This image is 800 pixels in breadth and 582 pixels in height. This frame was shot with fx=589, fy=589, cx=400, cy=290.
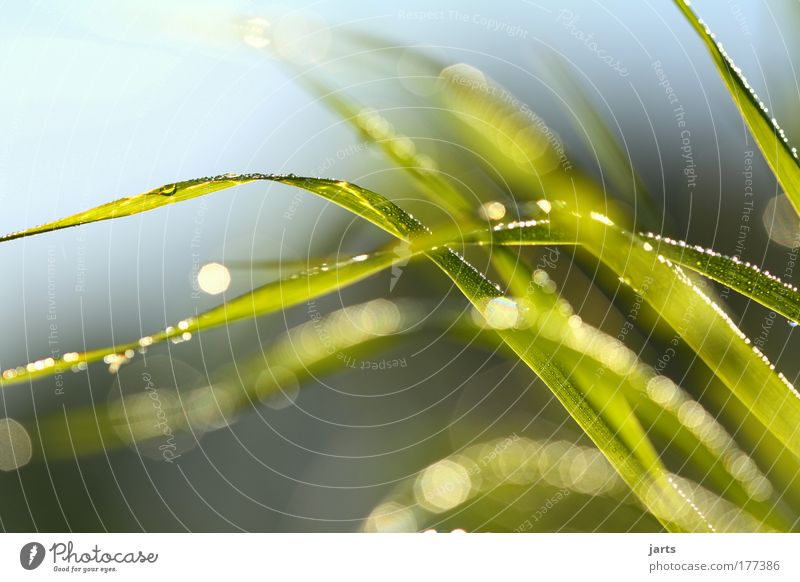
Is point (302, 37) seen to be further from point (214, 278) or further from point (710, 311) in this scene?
point (710, 311)

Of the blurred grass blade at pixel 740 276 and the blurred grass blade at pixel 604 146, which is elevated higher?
the blurred grass blade at pixel 604 146

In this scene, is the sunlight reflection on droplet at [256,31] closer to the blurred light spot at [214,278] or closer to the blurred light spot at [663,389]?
the blurred light spot at [214,278]

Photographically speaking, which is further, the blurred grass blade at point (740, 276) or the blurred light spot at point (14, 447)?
the blurred light spot at point (14, 447)

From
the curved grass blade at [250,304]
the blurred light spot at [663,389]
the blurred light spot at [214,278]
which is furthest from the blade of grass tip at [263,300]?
the blurred light spot at [663,389]

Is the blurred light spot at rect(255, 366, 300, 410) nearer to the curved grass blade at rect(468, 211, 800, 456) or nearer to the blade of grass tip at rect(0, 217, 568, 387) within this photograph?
the blade of grass tip at rect(0, 217, 568, 387)

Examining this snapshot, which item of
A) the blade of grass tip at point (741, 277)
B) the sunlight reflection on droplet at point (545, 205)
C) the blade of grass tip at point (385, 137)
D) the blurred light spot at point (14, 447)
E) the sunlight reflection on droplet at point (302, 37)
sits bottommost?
the blade of grass tip at point (741, 277)

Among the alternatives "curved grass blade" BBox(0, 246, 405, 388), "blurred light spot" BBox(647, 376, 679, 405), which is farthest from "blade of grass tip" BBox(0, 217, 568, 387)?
"blurred light spot" BBox(647, 376, 679, 405)
